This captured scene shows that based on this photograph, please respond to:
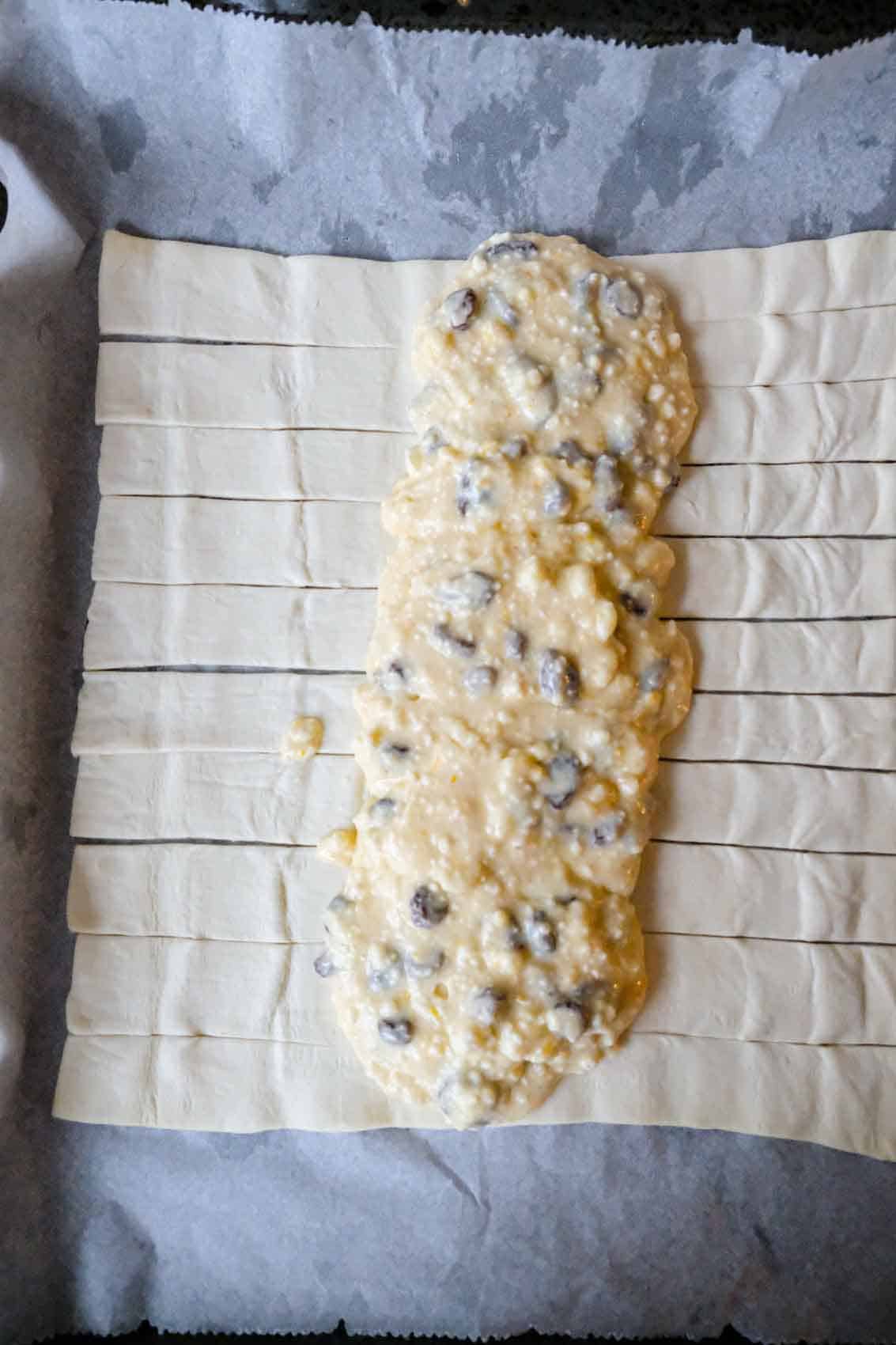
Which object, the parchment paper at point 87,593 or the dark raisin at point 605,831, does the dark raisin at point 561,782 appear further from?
the parchment paper at point 87,593

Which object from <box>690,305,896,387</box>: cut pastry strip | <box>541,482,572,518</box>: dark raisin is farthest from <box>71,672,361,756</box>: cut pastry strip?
<box>690,305,896,387</box>: cut pastry strip

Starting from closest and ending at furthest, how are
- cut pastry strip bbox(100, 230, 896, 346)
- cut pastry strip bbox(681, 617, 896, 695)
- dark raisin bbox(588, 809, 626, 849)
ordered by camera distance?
dark raisin bbox(588, 809, 626, 849) → cut pastry strip bbox(681, 617, 896, 695) → cut pastry strip bbox(100, 230, 896, 346)

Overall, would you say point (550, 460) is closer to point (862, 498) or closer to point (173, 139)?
point (862, 498)

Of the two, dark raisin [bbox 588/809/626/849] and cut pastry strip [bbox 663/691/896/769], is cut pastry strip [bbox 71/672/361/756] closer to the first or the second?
dark raisin [bbox 588/809/626/849]

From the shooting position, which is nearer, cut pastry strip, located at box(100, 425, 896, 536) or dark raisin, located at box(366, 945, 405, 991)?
dark raisin, located at box(366, 945, 405, 991)

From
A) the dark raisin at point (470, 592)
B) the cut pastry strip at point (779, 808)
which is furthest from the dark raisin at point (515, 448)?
the cut pastry strip at point (779, 808)

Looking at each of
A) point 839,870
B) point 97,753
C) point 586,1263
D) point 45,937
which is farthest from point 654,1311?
point 97,753
